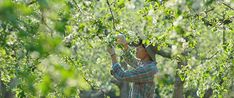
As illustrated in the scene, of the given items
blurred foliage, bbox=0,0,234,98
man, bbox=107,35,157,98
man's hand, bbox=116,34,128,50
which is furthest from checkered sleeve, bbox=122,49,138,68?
man's hand, bbox=116,34,128,50

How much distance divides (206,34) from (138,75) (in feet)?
57.0

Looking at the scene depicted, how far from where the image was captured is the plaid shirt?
665cm

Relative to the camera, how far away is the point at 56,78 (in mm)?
2906

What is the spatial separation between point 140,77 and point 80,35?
82 cm

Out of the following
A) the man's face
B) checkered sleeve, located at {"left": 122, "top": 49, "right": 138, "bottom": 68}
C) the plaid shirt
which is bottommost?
the plaid shirt

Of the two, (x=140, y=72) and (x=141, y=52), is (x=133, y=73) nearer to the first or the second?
(x=140, y=72)

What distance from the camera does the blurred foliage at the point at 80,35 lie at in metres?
3.00

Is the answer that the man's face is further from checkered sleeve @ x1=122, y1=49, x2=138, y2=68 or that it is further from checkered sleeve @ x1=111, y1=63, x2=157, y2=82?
checkered sleeve @ x1=122, y1=49, x2=138, y2=68

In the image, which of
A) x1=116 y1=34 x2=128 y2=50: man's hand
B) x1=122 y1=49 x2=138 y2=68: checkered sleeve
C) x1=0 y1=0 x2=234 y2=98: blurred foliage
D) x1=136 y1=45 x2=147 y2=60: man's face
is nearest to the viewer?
x1=0 y1=0 x2=234 y2=98: blurred foliage

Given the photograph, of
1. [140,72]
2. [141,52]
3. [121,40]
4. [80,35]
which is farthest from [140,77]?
[80,35]

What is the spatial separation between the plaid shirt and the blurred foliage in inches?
8.7

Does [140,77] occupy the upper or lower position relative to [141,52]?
lower

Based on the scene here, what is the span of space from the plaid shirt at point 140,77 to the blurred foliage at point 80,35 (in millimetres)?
221

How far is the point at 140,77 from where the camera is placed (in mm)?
6680
